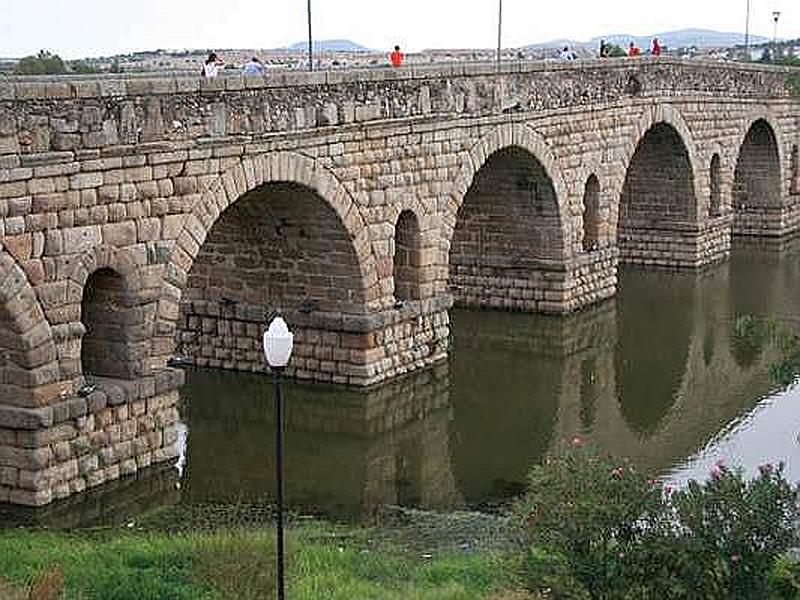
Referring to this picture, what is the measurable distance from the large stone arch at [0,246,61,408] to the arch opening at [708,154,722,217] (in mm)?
21482

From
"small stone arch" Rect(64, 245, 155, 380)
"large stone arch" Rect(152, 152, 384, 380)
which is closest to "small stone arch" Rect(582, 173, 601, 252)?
"large stone arch" Rect(152, 152, 384, 380)

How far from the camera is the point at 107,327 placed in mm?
14633

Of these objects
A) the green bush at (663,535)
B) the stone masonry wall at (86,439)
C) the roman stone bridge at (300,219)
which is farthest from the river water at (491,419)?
the green bush at (663,535)

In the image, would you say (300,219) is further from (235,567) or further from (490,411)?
(235,567)

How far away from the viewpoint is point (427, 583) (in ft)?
36.8

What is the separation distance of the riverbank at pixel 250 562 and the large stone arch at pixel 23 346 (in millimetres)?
A: 1367

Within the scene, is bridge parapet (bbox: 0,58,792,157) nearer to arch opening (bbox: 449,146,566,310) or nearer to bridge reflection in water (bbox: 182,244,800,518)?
arch opening (bbox: 449,146,566,310)

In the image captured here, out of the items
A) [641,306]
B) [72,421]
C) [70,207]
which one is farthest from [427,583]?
[641,306]

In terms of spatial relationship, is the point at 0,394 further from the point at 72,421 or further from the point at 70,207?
the point at 70,207

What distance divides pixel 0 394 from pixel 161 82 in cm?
373

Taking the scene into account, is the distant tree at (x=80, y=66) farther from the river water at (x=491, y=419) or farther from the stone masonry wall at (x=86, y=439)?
the stone masonry wall at (x=86, y=439)

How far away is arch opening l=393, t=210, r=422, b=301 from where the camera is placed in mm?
19750

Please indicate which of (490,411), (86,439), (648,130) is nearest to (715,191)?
(648,130)

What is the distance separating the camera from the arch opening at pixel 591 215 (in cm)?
2558
